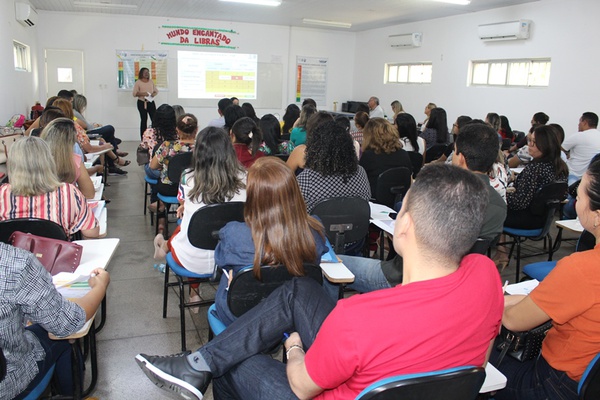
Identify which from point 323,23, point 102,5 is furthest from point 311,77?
point 102,5

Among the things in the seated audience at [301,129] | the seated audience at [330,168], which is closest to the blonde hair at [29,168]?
the seated audience at [330,168]

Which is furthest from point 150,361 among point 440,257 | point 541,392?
point 541,392

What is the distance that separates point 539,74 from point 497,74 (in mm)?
910

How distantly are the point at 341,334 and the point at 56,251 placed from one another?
1372 millimetres

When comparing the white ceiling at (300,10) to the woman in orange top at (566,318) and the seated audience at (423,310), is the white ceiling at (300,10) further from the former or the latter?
the seated audience at (423,310)

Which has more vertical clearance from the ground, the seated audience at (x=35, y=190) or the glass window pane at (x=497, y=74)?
the glass window pane at (x=497, y=74)

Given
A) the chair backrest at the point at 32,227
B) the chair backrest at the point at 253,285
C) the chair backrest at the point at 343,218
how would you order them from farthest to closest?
the chair backrest at the point at 343,218, the chair backrest at the point at 32,227, the chair backrest at the point at 253,285

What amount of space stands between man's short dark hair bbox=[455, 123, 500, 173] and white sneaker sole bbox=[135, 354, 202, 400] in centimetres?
198

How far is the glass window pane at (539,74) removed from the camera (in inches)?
299

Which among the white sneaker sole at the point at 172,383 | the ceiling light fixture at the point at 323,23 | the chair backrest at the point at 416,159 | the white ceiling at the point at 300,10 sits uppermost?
the ceiling light fixture at the point at 323,23

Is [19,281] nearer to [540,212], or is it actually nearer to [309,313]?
[309,313]

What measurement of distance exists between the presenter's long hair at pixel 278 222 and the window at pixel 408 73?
904 cm

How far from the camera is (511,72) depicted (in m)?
8.30

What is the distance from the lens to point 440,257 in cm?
115
